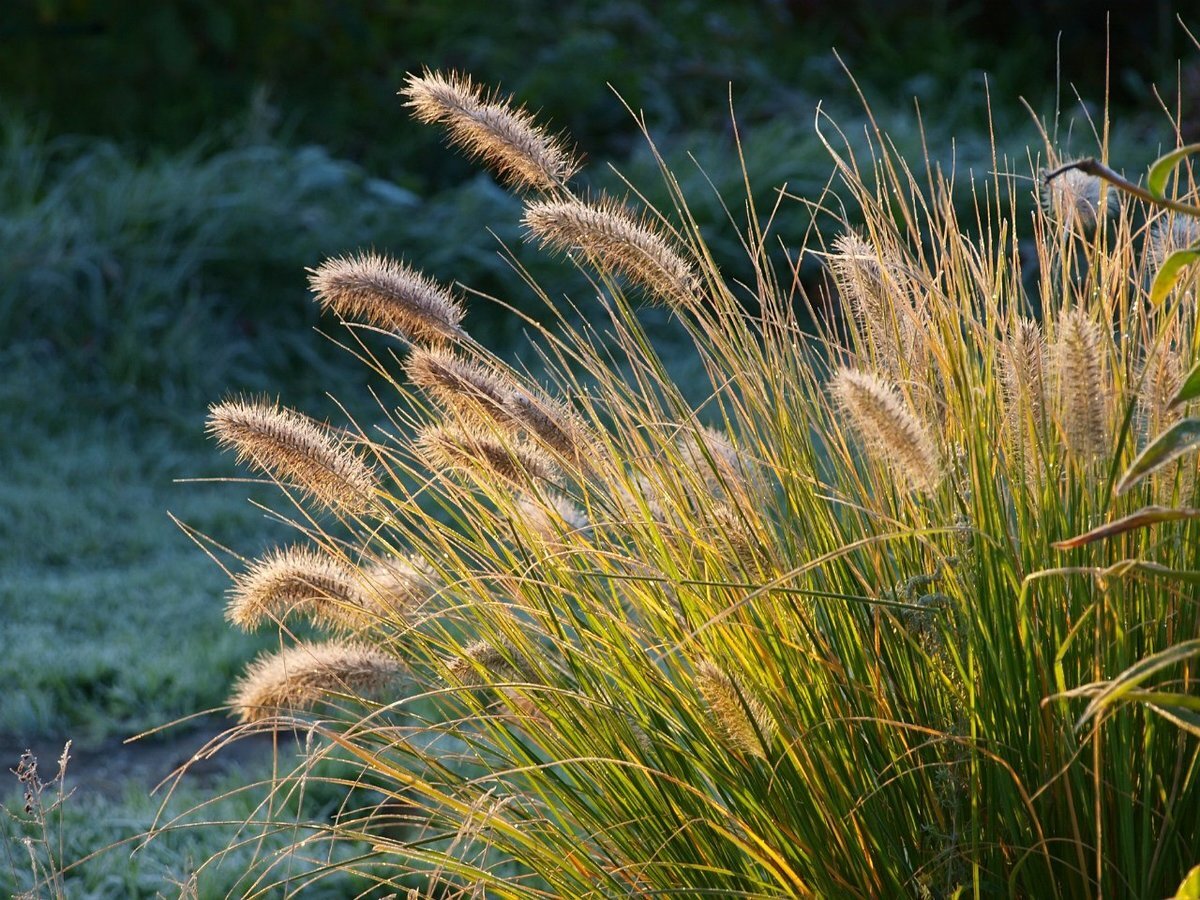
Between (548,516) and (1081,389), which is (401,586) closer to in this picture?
(548,516)

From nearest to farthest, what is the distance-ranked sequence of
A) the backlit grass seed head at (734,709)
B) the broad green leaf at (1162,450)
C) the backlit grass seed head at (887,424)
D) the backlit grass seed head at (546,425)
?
the broad green leaf at (1162,450), the backlit grass seed head at (887,424), the backlit grass seed head at (734,709), the backlit grass seed head at (546,425)

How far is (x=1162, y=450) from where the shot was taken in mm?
1195

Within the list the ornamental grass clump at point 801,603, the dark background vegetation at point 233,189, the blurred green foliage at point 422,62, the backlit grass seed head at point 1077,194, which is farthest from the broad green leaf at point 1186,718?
the blurred green foliage at point 422,62

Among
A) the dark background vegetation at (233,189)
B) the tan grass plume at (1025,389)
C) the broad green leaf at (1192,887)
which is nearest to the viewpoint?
the broad green leaf at (1192,887)

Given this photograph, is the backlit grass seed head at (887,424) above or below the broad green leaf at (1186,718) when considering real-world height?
above

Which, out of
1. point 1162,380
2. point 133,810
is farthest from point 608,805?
point 133,810

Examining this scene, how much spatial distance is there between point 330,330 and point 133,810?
3.81m

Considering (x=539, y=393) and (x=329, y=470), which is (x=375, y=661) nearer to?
(x=329, y=470)

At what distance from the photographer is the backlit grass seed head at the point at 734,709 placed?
147 cm

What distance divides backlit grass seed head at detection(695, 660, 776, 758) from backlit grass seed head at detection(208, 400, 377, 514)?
1.98ft

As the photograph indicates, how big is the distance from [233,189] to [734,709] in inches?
239

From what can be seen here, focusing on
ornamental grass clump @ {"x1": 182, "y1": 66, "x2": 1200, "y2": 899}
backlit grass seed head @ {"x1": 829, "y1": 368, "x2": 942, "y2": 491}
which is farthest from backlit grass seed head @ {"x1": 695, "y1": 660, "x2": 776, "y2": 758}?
backlit grass seed head @ {"x1": 829, "y1": 368, "x2": 942, "y2": 491}

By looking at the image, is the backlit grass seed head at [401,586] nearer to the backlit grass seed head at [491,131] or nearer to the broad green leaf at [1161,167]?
the backlit grass seed head at [491,131]

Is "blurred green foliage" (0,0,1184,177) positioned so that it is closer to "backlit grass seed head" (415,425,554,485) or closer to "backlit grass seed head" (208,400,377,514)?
"backlit grass seed head" (415,425,554,485)
